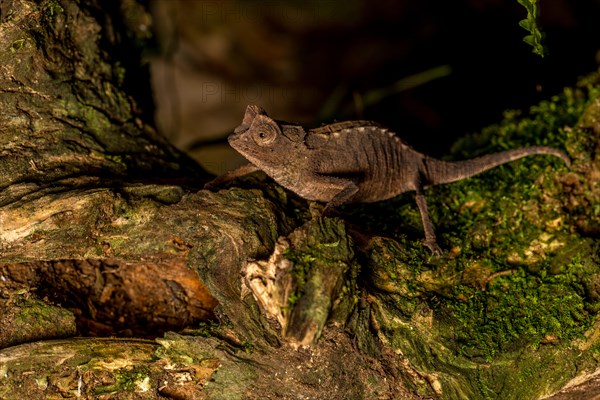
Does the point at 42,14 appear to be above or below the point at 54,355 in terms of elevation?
above

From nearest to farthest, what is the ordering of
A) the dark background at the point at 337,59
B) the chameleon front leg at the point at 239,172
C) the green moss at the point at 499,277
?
the green moss at the point at 499,277 < the chameleon front leg at the point at 239,172 < the dark background at the point at 337,59

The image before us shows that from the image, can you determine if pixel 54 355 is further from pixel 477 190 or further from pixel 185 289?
pixel 477 190

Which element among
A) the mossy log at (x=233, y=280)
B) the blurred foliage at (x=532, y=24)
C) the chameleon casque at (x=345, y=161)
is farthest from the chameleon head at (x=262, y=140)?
the blurred foliage at (x=532, y=24)

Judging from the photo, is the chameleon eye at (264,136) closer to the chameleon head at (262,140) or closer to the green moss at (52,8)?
the chameleon head at (262,140)

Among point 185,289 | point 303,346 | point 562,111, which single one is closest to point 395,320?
point 303,346

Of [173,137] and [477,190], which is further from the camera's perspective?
[173,137]

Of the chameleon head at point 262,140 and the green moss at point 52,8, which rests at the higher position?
the green moss at point 52,8

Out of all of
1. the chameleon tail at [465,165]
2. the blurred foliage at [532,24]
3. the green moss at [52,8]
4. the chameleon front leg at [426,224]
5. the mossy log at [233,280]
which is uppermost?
the blurred foliage at [532,24]

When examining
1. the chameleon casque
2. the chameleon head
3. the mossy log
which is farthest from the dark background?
the chameleon head
